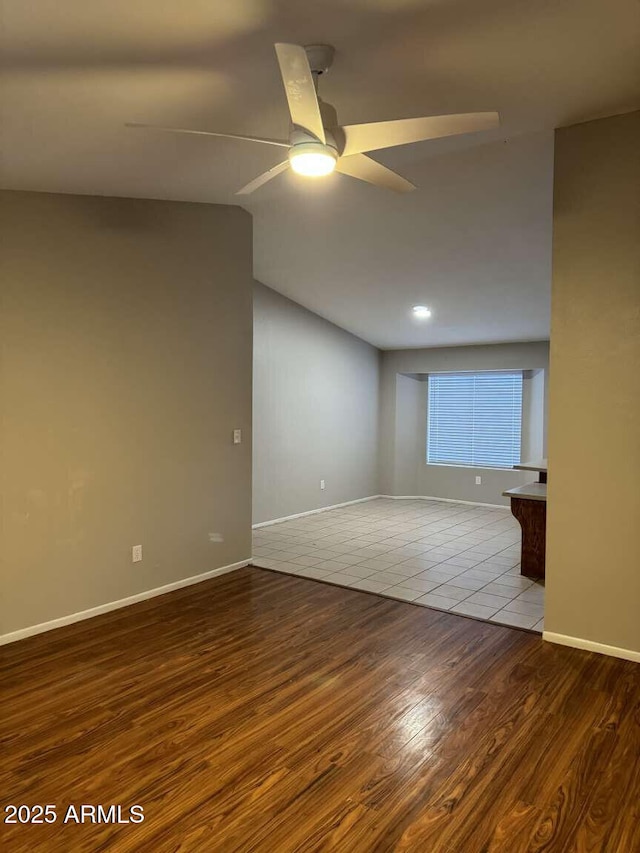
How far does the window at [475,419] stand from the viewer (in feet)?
25.5

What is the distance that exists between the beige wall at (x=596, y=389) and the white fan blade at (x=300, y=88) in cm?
170

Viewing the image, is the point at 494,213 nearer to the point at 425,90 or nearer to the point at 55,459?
the point at 425,90

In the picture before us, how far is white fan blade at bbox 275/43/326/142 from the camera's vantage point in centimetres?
173

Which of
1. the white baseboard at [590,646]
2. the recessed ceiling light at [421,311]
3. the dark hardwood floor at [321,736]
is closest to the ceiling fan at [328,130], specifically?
the dark hardwood floor at [321,736]

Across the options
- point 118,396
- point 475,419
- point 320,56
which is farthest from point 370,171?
point 475,419

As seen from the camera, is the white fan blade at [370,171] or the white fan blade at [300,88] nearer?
the white fan blade at [300,88]

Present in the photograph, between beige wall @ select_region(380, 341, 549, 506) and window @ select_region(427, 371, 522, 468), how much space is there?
130 millimetres

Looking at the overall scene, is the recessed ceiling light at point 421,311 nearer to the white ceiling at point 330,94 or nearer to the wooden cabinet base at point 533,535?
the white ceiling at point 330,94

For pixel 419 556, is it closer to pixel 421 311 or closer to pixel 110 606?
pixel 110 606

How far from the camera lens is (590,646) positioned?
10.3 feet

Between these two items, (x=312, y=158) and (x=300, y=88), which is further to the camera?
(x=312, y=158)

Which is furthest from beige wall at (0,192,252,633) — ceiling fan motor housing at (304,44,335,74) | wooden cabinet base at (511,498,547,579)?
wooden cabinet base at (511,498,547,579)

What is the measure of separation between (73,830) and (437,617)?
234 centimetres

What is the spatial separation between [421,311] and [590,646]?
13.4ft
